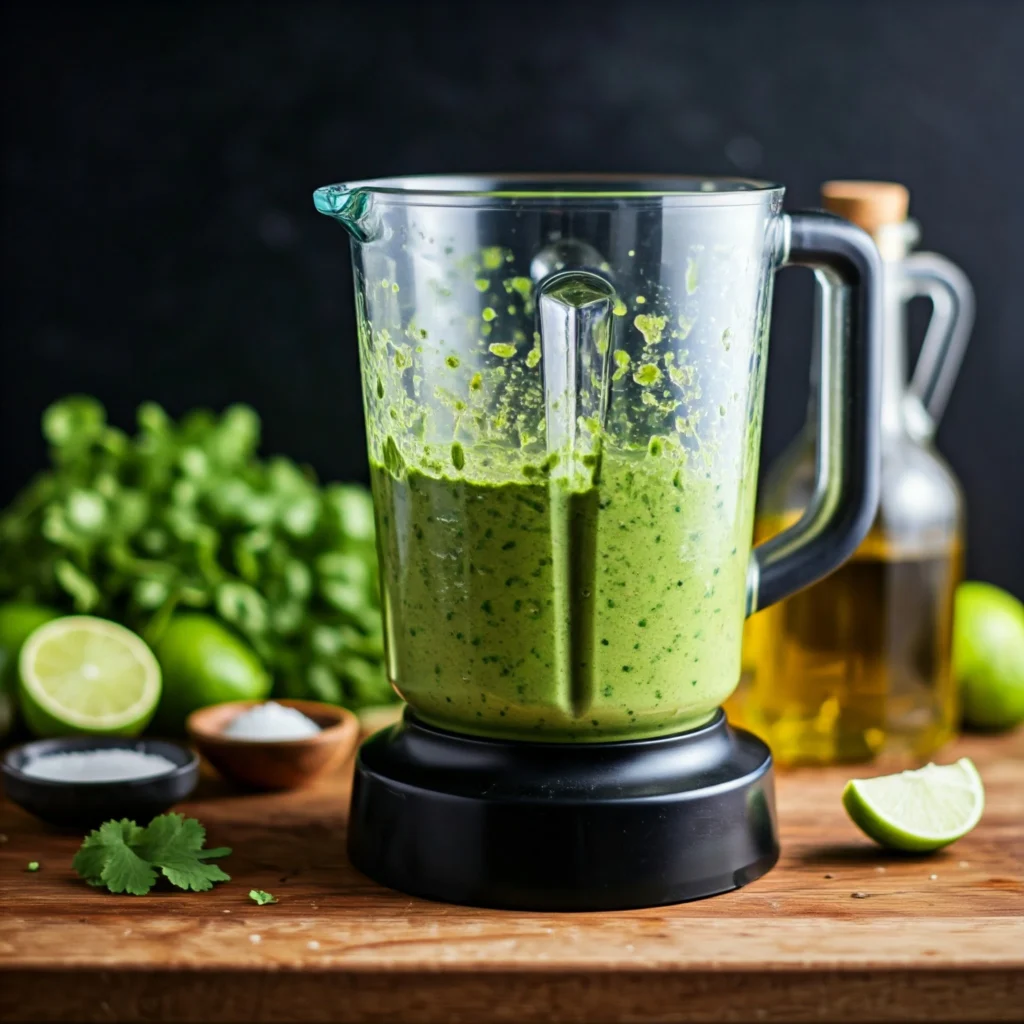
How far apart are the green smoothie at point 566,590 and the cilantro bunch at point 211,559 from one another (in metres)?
0.41

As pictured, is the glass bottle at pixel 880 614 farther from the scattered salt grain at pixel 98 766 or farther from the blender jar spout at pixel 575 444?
the scattered salt grain at pixel 98 766

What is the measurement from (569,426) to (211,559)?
21.6 inches

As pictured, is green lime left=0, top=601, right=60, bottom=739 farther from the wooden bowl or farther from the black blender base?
the black blender base

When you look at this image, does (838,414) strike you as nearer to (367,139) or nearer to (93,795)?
(93,795)

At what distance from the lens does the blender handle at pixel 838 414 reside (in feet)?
3.12

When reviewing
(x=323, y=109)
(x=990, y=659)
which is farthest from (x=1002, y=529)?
(x=323, y=109)

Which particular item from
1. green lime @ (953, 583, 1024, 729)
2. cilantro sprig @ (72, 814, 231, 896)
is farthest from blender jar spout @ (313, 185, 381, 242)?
green lime @ (953, 583, 1024, 729)

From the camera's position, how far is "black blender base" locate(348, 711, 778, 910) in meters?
0.90

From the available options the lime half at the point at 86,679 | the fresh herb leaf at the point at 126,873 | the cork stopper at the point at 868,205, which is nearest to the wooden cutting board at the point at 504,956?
the fresh herb leaf at the point at 126,873

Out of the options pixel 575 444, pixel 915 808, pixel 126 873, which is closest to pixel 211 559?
pixel 126 873

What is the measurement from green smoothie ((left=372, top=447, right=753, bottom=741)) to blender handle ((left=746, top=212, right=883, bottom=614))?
74 millimetres

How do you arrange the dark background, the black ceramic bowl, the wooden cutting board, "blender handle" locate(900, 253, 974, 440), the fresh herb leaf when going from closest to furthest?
1. the wooden cutting board
2. the fresh herb leaf
3. the black ceramic bowl
4. "blender handle" locate(900, 253, 974, 440)
5. the dark background

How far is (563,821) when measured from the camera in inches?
35.3

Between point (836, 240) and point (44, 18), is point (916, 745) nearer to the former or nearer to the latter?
point (836, 240)
